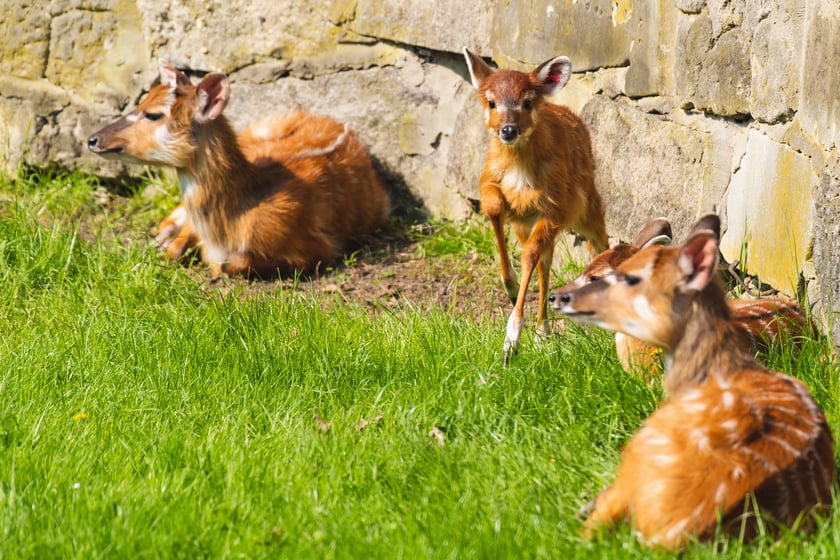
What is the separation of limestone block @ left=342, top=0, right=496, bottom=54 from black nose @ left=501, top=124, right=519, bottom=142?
1738mm

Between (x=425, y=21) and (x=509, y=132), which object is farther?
(x=425, y=21)

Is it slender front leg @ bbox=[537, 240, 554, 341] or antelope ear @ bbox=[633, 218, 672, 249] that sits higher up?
antelope ear @ bbox=[633, 218, 672, 249]

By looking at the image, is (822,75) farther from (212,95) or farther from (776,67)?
(212,95)

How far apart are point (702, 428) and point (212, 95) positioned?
458cm

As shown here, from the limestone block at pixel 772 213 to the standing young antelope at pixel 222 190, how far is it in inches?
110

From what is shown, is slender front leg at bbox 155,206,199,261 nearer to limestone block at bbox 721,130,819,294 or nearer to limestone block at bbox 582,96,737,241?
limestone block at bbox 582,96,737,241

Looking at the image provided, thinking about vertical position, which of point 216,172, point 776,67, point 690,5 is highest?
point 690,5

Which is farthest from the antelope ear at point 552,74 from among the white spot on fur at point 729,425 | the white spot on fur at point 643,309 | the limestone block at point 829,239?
the white spot on fur at point 729,425

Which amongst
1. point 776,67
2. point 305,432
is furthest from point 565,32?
point 305,432

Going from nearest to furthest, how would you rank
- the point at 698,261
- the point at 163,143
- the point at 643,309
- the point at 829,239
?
Result: the point at 698,261 < the point at 643,309 < the point at 829,239 < the point at 163,143

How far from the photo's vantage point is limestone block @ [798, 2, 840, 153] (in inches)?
158

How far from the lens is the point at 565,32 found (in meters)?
6.21

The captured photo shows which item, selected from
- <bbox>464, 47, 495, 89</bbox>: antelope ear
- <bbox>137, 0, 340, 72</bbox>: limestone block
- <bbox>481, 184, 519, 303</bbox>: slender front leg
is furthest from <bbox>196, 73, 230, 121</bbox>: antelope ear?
<bbox>481, 184, 519, 303</bbox>: slender front leg

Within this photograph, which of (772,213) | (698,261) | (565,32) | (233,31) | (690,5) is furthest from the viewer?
(233,31)
